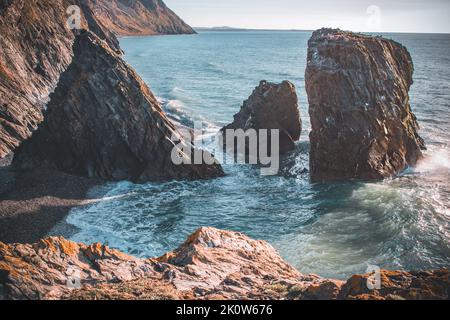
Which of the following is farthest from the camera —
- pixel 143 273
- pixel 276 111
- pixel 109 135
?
pixel 276 111

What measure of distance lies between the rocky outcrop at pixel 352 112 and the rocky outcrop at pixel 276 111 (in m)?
6.48

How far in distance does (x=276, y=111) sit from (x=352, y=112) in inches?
414

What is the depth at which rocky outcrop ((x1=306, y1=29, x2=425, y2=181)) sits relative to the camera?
3356 centimetres

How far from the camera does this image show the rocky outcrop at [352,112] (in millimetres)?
33562

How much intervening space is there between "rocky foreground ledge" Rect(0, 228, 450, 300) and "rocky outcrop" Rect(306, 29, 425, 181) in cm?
1954

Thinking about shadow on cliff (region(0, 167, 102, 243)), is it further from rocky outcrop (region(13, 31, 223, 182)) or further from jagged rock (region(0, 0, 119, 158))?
jagged rock (region(0, 0, 119, 158))

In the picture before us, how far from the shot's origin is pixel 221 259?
15.4 metres

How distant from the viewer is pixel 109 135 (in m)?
34.8

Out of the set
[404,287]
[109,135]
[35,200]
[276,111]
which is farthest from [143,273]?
[276,111]

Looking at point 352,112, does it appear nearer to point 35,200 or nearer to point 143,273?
point 143,273

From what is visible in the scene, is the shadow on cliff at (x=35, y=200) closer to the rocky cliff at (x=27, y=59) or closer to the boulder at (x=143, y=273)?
the rocky cliff at (x=27, y=59)

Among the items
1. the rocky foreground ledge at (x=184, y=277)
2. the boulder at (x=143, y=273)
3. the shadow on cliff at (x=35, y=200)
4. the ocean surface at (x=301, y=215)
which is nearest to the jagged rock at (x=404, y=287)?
the rocky foreground ledge at (x=184, y=277)

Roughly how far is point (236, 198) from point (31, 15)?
122 feet
